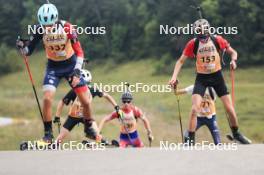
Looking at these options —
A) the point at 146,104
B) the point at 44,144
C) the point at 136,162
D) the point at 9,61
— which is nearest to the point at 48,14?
the point at 44,144

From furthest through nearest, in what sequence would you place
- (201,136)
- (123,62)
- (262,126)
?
(123,62)
(262,126)
(201,136)

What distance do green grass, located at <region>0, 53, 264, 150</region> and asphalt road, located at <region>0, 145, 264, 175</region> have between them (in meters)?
13.0

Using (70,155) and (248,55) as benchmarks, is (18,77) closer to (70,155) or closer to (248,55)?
(248,55)

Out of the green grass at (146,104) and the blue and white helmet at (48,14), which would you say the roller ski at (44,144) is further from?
the green grass at (146,104)

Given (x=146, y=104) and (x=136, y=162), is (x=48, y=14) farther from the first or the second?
(x=146, y=104)

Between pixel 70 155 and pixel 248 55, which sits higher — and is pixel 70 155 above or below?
below

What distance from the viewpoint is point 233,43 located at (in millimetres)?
62375

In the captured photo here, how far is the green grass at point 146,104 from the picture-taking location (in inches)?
997

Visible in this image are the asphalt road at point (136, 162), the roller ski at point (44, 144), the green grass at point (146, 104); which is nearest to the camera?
the asphalt road at point (136, 162)

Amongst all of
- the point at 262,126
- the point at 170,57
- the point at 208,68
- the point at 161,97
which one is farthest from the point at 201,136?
the point at 170,57

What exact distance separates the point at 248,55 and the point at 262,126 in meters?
28.3

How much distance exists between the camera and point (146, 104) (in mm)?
43969

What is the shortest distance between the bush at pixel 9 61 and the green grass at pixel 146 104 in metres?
0.92

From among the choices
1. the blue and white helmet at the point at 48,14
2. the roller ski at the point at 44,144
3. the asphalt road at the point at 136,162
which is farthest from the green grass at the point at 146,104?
the asphalt road at the point at 136,162
